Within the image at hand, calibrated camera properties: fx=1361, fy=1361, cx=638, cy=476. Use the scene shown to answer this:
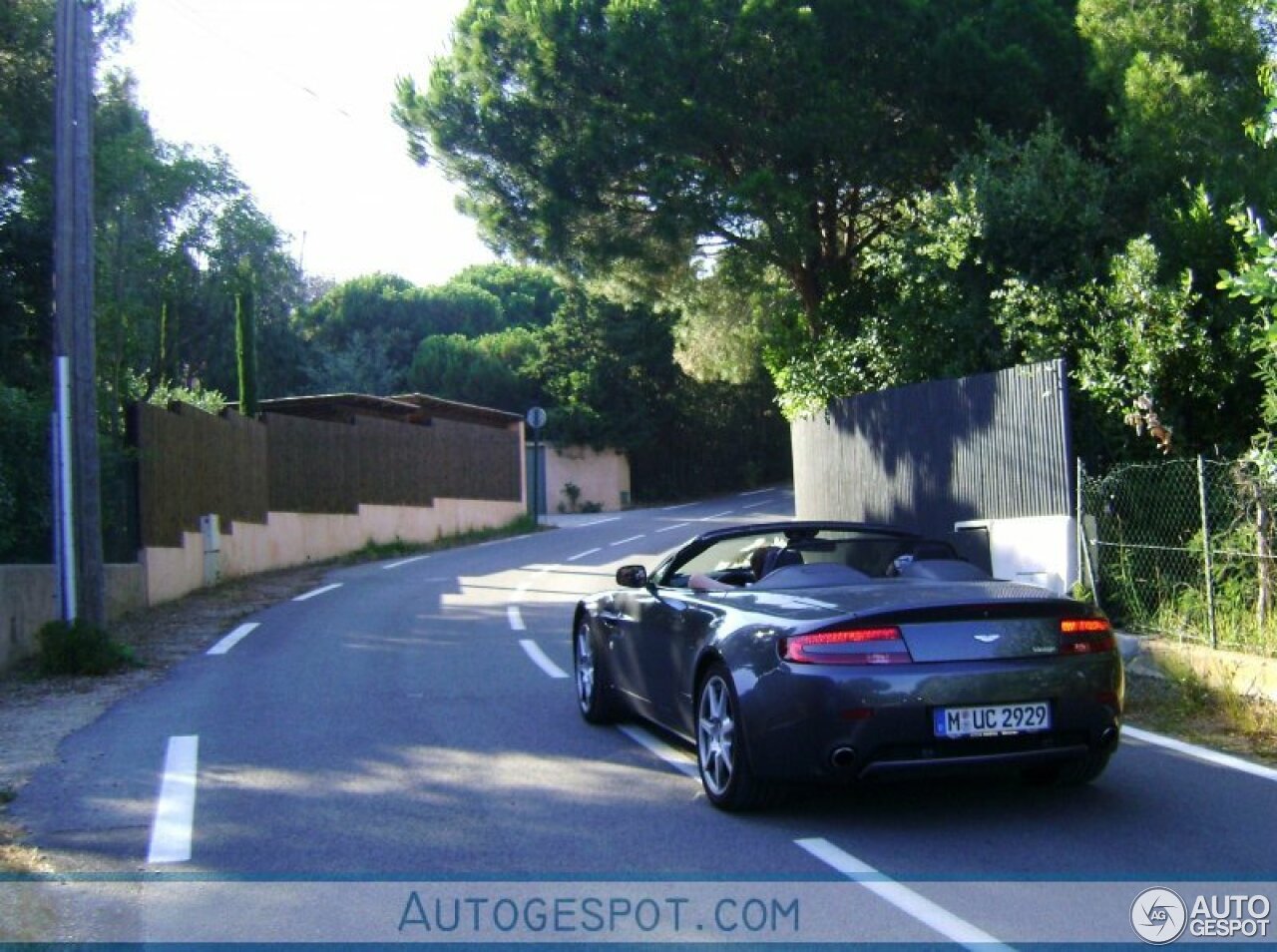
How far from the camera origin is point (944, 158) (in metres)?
18.6

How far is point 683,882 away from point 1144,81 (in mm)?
12439

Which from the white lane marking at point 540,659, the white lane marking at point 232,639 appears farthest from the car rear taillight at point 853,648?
the white lane marking at point 232,639

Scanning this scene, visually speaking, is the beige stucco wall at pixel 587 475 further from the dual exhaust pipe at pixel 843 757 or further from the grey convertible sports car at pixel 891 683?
the dual exhaust pipe at pixel 843 757

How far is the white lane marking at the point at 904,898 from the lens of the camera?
14.9 ft

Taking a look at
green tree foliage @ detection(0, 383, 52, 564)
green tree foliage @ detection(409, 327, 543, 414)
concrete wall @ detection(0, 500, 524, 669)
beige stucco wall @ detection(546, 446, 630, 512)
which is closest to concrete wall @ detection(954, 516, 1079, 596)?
concrete wall @ detection(0, 500, 524, 669)

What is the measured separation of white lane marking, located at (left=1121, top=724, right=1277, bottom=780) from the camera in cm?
690

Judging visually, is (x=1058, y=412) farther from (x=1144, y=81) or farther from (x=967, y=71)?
(x=967, y=71)

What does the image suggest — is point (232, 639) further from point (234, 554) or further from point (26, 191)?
point (234, 554)

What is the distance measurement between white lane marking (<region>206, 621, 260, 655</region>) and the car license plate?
9180 mm

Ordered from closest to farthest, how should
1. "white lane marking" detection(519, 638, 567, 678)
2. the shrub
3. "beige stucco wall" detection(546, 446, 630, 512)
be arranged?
"white lane marking" detection(519, 638, 567, 678) → the shrub → "beige stucco wall" detection(546, 446, 630, 512)

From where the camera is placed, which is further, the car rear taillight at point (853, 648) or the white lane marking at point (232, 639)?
the white lane marking at point (232, 639)

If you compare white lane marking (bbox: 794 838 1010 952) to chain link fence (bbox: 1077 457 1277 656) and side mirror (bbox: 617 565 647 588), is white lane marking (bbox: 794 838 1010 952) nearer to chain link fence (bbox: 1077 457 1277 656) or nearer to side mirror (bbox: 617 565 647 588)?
side mirror (bbox: 617 565 647 588)

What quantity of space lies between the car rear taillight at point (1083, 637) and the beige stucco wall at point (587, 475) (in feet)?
134

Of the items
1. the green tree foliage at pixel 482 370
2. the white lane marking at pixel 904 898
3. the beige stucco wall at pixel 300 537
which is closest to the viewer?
the white lane marking at pixel 904 898
